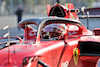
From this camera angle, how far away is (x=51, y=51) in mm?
3977

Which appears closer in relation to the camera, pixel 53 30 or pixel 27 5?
pixel 53 30

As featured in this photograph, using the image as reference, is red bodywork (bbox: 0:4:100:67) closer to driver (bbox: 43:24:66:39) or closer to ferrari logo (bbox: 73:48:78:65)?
ferrari logo (bbox: 73:48:78:65)

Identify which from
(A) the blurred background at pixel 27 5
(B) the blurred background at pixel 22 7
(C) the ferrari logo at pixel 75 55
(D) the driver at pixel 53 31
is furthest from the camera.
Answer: (A) the blurred background at pixel 27 5

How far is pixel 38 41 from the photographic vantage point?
4.37 metres

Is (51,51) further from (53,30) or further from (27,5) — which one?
(27,5)

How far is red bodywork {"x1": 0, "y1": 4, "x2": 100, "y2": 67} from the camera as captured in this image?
349 cm

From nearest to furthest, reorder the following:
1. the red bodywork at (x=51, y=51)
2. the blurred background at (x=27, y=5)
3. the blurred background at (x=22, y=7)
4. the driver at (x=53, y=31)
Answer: the red bodywork at (x=51, y=51) < the driver at (x=53, y=31) < the blurred background at (x=22, y=7) < the blurred background at (x=27, y=5)

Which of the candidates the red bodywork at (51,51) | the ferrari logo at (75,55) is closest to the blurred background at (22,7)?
the red bodywork at (51,51)

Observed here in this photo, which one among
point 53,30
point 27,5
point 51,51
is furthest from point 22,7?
point 51,51

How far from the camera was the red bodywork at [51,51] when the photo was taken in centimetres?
349

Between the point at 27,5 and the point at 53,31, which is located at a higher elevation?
the point at 27,5

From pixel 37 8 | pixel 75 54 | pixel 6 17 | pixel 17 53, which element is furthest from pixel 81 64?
pixel 37 8

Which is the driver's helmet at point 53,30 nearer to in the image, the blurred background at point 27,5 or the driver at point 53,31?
the driver at point 53,31

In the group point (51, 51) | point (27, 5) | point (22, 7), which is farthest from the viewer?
point (27, 5)
